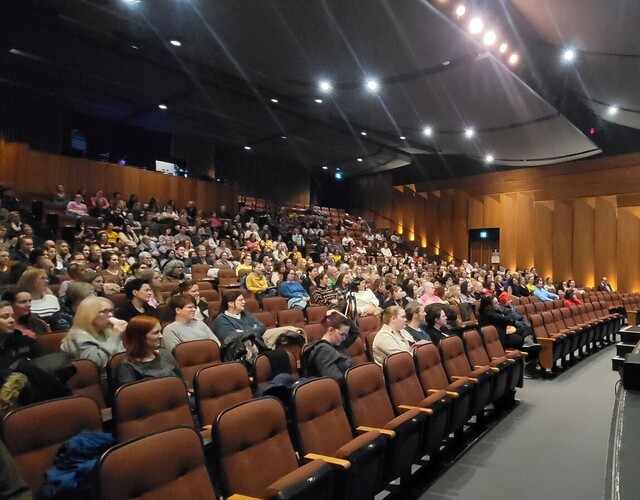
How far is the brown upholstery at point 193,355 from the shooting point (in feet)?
8.98

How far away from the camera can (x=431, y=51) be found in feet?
22.3

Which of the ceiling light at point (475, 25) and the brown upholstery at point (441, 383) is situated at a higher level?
the ceiling light at point (475, 25)

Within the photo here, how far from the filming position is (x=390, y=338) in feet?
11.3

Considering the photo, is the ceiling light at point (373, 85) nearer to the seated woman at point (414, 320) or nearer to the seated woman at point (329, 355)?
the seated woman at point (414, 320)

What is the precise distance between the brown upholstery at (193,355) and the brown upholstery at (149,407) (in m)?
0.58

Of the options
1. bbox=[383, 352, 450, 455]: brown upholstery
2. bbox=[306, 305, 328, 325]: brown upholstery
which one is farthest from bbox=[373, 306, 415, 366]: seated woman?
bbox=[306, 305, 328, 325]: brown upholstery

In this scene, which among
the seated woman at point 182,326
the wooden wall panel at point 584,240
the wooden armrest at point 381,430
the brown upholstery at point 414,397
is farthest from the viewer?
the wooden wall panel at point 584,240

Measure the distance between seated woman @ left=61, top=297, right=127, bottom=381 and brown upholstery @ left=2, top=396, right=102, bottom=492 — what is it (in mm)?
813

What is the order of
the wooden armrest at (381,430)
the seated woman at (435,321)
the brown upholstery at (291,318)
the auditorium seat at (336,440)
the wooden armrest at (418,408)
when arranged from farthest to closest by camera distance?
the brown upholstery at (291,318) → the seated woman at (435,321) → the wooden armrest at (418,408) → the wooden armrest at (381,430) → the auditorium seat at (336,440)

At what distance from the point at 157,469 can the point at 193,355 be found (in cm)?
141

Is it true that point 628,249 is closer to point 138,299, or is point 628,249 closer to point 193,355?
point 138,299

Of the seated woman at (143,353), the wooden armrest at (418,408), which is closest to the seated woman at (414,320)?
the wooden armrest at (418,408)

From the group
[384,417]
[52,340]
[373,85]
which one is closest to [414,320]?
[384,417]

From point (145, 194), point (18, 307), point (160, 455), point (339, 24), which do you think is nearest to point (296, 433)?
point (160, 455)
